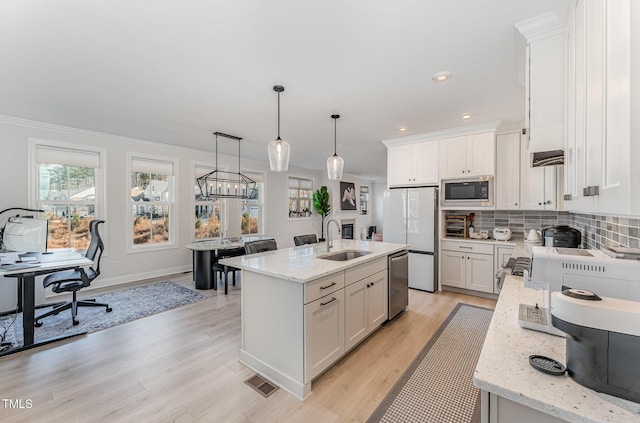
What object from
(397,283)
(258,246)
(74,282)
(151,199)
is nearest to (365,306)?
(397,283)

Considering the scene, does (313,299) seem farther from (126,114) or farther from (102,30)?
(126,114)

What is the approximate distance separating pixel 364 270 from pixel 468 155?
2688mm

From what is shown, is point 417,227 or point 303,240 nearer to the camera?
point 303,240

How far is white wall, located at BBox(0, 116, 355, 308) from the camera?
3.73 meters

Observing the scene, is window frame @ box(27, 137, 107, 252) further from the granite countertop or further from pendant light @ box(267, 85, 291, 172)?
the granite countertop

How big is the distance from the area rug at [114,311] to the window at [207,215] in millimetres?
1459

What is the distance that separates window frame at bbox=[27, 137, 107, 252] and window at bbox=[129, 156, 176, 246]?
1.35 feet

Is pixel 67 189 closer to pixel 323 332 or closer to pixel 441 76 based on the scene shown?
pixel 323 332

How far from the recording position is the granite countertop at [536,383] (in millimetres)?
716

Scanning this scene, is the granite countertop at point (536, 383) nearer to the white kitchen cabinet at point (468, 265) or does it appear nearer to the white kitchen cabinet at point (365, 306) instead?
the white kitchen cabinet at point (365, 306)

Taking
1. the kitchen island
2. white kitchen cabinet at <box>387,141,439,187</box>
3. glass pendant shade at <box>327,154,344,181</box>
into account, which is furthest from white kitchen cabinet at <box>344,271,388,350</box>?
white kitchen cabinet at <box>387,141,439,187</box>

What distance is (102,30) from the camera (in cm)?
185

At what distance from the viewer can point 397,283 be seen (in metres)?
3.32

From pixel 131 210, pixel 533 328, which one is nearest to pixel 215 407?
pixel 533 328
